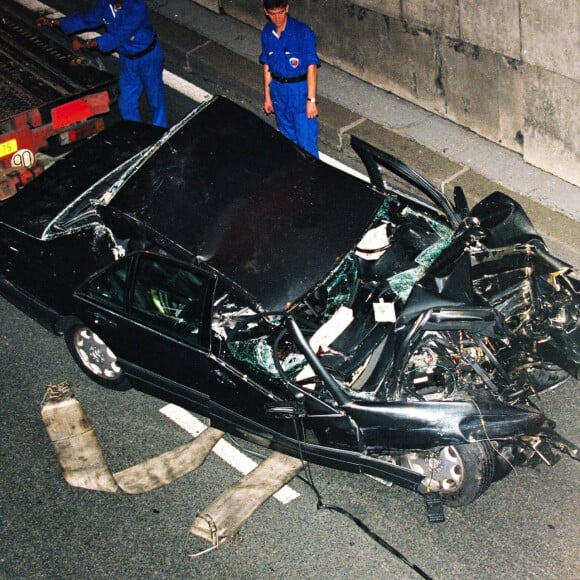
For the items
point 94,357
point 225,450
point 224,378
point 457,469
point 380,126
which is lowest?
point 225,450

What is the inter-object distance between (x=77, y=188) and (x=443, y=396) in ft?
11.8

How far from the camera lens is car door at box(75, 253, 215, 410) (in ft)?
20.9

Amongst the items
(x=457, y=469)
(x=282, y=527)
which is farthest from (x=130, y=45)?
(x=457, y=469)

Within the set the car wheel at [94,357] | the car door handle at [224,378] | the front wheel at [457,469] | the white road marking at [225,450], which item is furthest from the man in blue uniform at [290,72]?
the front wheel at [457,469]

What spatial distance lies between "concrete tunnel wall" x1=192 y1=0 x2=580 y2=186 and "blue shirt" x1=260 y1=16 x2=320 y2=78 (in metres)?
1.37

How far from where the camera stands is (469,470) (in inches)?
232

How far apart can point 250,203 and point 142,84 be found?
11.5 ft

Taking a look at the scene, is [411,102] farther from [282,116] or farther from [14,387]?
[14,387]

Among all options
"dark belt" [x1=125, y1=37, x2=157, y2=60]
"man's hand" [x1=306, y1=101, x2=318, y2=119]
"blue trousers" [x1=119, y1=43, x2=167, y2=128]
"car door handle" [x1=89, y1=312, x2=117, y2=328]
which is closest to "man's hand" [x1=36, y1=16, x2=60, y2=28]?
"blue trousers" [x1=119, y1=43, x2=167, y2=128]

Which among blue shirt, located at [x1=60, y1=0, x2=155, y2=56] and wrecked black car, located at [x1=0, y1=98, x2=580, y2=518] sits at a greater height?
blue shirt, located at [x1=60, y1=0, x2=155, y2=56]

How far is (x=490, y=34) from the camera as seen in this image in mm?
8430

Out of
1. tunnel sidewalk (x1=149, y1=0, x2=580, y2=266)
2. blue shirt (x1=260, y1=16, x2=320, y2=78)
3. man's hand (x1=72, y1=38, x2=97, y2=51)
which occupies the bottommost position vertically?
tunnel sidewalk (x1=149, y1=0, x2=580, y2=266)

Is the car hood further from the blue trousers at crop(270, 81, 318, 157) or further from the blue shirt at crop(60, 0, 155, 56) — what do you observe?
the blue shirt at crop(60, 0, 155, 56)

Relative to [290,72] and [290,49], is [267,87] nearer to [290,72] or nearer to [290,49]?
[290,72]
